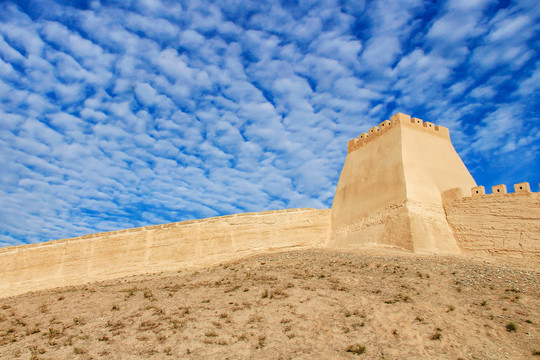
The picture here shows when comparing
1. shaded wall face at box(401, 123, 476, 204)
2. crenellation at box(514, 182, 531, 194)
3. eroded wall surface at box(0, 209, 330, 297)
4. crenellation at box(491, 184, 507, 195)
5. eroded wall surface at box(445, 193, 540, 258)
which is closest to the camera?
eroded wall surface at box(445, 193, 540, 258)

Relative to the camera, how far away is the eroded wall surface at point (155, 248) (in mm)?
22875

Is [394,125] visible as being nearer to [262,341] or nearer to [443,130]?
[443,130]

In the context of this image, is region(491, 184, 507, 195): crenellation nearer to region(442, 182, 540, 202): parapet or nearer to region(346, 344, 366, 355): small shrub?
region(442, 182, 540, 202): parapet

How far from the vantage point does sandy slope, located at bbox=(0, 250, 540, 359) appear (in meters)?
8.76

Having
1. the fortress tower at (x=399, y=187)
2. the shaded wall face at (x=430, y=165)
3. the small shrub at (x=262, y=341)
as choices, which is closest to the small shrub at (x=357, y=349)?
the small shrub at (x=262, y=341)

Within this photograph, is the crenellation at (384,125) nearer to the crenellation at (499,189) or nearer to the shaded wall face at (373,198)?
the shaded wall face at (373,198)

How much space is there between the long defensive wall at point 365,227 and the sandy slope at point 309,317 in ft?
11.0

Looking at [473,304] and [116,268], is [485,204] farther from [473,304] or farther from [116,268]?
[116,268]

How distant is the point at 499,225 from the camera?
1731 centimetres

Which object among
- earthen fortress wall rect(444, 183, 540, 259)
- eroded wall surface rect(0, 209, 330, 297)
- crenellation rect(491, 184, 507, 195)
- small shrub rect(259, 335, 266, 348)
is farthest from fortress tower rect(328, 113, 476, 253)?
small shrub rect(259, 335, 266, 348)

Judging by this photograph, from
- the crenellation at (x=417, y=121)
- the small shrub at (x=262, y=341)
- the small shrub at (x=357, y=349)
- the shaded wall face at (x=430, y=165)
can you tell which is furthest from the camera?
the crenellation at (x=417, y=121)

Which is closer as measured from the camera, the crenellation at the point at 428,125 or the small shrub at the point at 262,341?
the small shrub at the point at 262,341

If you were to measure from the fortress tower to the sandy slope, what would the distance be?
3.49m

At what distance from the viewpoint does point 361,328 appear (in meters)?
9.55
